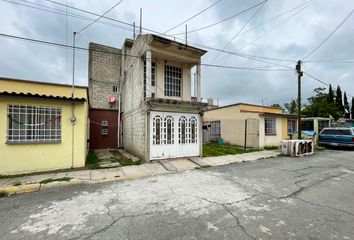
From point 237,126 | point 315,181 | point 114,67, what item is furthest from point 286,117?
point 114,67

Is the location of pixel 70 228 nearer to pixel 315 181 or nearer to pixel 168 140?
pixel 168 140

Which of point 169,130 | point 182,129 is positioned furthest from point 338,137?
point 169,130

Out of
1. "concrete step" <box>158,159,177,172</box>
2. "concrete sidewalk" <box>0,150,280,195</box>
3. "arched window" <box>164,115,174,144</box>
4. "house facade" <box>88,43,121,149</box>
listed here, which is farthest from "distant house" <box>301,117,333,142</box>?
"house facade" <box>88,43,121,149</box>

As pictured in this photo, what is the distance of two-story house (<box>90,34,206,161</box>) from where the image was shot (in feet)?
29.7

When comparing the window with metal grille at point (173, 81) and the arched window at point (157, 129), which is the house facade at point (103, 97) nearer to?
the window with metal grille at point (173, 81)

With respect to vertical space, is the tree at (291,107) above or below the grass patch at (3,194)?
above

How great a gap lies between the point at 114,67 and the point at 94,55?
200 centimetres

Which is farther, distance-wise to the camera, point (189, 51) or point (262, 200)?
point (189, 51)

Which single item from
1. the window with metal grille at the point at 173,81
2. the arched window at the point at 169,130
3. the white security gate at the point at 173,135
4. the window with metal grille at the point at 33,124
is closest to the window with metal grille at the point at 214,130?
the window with metal grille at the point at 173,81

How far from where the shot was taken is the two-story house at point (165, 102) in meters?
9.05

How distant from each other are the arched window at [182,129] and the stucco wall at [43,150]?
477cm

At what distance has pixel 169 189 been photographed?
213 inches

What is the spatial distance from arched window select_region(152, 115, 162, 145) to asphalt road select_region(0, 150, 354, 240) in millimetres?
2923

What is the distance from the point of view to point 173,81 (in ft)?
37.8
